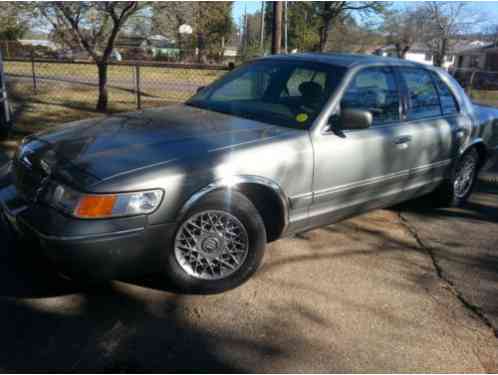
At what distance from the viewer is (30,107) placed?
34.5 ft

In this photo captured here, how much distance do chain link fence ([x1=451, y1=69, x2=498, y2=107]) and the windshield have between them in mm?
15027

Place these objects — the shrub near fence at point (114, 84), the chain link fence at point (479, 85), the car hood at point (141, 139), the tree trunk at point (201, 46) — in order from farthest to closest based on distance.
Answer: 1. the tree trunk at point (201, 46)
2. the chain link fence at point (479, 85)
3. the shrub near fence at point (114, 84)
4. the car hood at point (141, 139)

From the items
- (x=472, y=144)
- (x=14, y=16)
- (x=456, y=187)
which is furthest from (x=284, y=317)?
(x=14, y=16)

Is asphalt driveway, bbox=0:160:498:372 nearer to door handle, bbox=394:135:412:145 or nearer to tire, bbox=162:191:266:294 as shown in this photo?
tire, bbox=162:191:266:294

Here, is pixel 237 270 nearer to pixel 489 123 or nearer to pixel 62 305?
pixel 62 305

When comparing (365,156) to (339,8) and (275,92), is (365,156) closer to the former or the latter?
(275,92)

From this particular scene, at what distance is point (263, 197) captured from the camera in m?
3.46

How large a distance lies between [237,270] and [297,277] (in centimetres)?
53

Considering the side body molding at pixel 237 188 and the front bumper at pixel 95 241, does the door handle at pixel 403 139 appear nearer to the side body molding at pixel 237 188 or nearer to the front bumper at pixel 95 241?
the side body molding at pixel 237 188

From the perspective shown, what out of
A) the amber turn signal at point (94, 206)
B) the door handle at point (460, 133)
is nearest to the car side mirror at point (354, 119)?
the door handle at point (460, 133)

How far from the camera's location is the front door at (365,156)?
3686 millimetres

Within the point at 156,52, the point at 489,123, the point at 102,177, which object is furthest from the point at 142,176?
the point at 156,52

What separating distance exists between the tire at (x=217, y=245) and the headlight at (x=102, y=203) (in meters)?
0.29

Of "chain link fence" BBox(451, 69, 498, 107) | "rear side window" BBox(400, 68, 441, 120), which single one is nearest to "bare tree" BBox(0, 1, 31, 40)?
"rear side window" BBox(400, 68, 441, 120)
